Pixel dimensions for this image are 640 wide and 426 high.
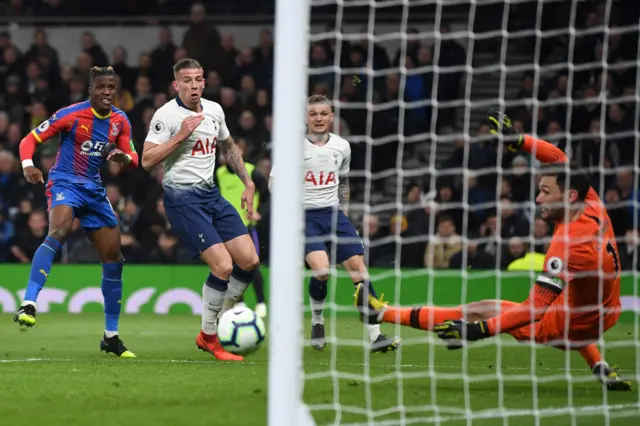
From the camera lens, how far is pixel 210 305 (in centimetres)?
754

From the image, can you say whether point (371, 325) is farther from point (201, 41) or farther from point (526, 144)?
point (201, 41)

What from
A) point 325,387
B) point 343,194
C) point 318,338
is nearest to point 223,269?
point 318,338

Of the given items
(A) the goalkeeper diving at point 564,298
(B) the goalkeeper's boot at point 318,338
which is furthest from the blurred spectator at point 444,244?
(A) the goalkeeper diving at point 564,298

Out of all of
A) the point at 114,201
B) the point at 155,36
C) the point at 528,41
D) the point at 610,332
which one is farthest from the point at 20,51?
the point at 610,332

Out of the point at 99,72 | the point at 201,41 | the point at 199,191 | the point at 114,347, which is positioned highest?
the point at 201,41

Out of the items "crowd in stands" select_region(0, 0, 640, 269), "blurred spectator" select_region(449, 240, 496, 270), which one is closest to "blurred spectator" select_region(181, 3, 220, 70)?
"crowd in stands" select_region(0, 0, 640, 269)

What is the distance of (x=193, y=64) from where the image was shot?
7480 millimetres

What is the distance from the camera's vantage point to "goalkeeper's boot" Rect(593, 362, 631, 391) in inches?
243

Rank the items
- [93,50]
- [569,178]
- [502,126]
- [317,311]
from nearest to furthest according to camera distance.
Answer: [569,178] < [502,126] < [317,311] < [93,50]

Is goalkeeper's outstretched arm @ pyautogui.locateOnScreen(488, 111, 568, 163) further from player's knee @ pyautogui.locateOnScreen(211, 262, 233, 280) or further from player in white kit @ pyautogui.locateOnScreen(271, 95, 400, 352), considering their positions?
player's knee @ pyautogui.locateOnScreen(211, 262, 233, 280)

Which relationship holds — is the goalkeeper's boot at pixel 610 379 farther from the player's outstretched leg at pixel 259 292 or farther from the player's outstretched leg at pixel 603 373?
the player's outstretched leg at pixel 259 292

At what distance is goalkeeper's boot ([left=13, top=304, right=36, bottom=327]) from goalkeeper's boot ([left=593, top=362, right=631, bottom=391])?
11.6ft

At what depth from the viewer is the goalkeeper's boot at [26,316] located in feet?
23.5

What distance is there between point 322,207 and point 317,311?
0.77 m
